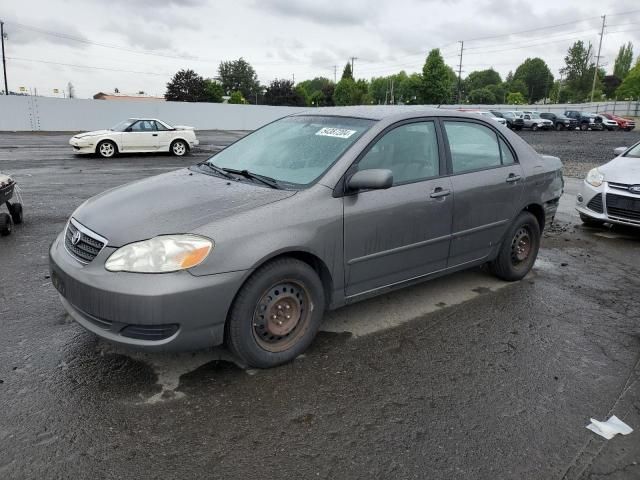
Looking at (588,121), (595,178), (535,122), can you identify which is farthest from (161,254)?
(588,121)

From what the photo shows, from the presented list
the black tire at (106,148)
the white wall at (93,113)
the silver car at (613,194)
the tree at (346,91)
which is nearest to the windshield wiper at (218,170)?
the silver car at (613,194)

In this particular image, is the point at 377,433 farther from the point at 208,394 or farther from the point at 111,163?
the point at 111,163

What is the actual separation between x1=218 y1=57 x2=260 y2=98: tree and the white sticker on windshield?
110551 millimetres

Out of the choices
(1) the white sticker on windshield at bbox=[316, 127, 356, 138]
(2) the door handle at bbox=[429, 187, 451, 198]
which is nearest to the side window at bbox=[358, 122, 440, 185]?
(2) the door handle at bbox=[429, 187, 451, 198]

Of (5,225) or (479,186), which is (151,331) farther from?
(5,225)

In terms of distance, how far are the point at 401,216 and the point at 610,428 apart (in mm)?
1876

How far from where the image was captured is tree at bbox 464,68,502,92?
146875mm

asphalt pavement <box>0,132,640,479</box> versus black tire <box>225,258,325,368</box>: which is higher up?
black tire <box>225,258,325,368</box>

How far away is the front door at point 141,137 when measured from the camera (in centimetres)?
1730

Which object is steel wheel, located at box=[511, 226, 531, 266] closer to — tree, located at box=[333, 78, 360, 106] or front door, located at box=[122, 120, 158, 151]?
front door, located at box=[122, 120, 158, 151]

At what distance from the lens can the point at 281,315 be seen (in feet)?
11.0

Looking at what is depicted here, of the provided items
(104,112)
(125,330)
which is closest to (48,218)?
(125,330)

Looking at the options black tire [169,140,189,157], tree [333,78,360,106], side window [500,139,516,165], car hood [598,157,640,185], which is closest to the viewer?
side window [500,139,516,165]

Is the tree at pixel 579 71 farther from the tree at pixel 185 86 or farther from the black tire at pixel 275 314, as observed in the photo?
the black tire at pixel 275 314
